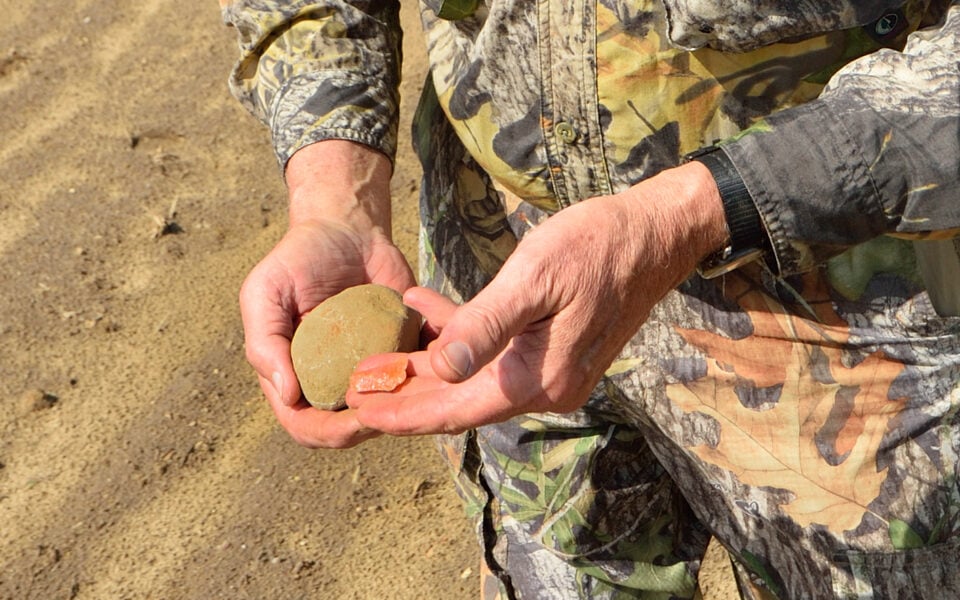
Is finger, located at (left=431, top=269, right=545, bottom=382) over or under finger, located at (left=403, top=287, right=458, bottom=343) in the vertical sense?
over

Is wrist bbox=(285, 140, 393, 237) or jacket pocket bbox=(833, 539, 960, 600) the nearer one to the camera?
jacket pocket bbox=(833, 539, 960, 600)

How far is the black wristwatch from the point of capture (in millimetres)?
1368

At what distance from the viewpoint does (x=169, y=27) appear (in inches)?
183

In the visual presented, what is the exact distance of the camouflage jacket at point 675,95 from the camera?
4.38 feet

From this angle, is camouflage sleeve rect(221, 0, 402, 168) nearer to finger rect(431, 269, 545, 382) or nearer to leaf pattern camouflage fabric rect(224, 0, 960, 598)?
leaf pattern camouflage fabric rect(224, 0, 960, 598)

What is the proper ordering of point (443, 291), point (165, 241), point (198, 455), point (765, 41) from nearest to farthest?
point (765, 41) < point (443, 291) < point (198, 455) < point (165, 241)

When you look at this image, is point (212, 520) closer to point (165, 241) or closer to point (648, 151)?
point (165, 241)

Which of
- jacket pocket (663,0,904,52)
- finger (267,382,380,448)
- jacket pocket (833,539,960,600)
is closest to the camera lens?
jacket pocket (663,0,904,52)

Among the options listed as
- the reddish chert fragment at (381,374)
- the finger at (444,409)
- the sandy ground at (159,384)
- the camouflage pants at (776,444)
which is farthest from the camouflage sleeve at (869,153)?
the sandy ground at (159,384)

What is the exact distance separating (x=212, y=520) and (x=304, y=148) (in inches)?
52.3

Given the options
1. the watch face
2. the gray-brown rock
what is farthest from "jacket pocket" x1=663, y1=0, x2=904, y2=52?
the gray-brown rock

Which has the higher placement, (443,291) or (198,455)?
(443,291)

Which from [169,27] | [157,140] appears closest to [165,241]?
[157,140]

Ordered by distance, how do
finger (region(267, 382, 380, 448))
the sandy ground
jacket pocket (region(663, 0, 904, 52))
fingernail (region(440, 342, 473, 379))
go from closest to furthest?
1. fingernail (region(440, 342, 473, 379))
2. jacket pocket (region(663, 0, 904, 52))
3. finger (region(267, 382, 380, 448))
4. the sandy ground
